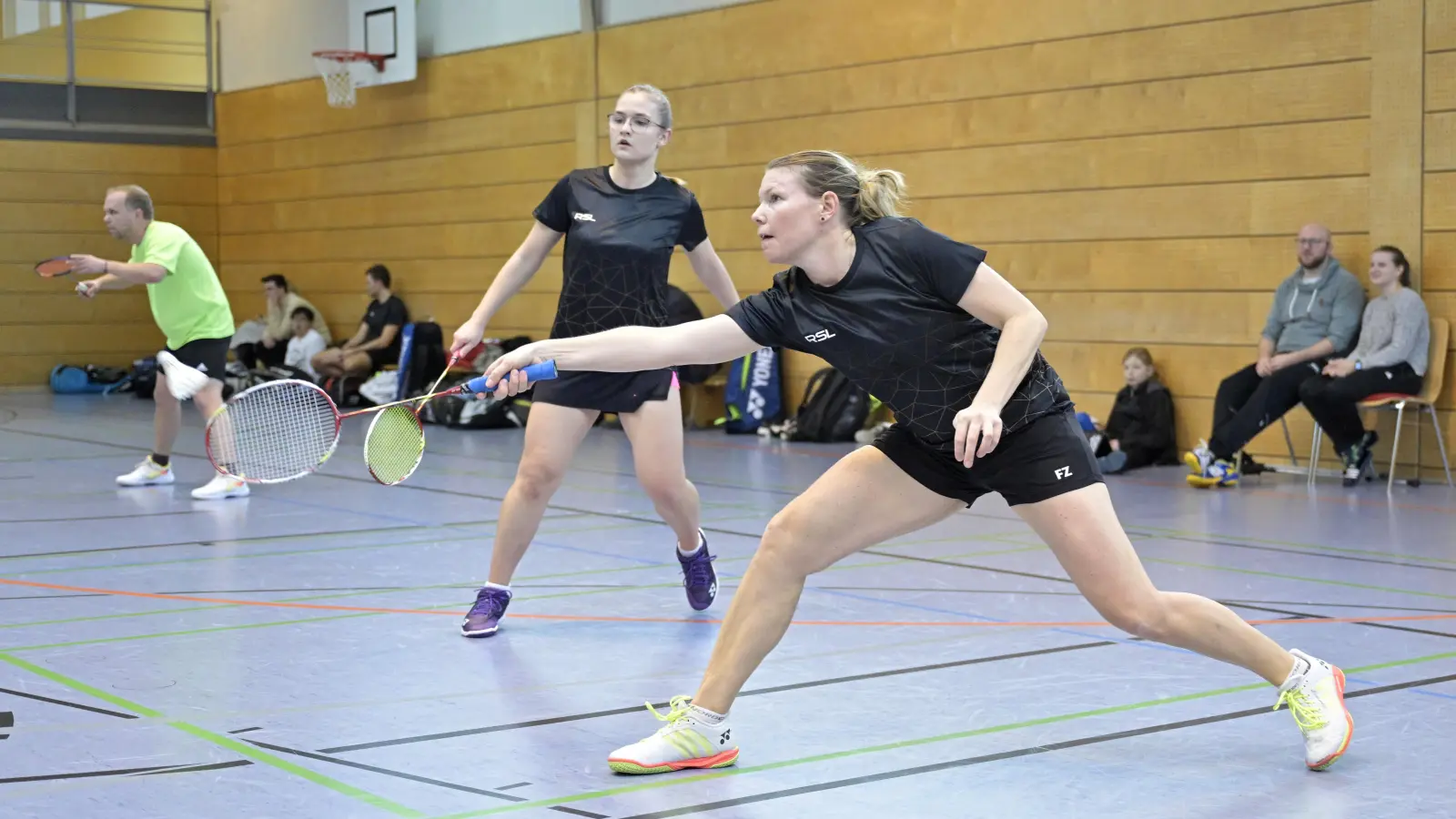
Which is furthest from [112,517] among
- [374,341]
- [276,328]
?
[276,328]

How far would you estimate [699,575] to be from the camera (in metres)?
5.80

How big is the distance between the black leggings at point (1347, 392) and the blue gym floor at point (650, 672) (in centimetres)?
97

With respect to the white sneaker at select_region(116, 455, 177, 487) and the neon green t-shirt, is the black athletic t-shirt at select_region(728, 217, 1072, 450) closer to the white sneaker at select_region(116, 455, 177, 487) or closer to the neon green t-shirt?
the neon green t-shirt

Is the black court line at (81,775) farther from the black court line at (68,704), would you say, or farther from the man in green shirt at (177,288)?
the man in green shirt at (177,288)

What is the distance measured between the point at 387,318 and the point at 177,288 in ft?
25.9

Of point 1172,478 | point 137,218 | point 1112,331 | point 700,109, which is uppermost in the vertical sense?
point 700,109

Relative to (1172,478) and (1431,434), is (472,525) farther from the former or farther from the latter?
(1431,434)

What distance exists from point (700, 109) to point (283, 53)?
743 centimetres

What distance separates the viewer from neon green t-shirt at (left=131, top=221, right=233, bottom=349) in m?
8.98

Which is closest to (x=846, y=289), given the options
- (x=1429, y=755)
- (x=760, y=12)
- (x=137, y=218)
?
(x=1429, y=755)

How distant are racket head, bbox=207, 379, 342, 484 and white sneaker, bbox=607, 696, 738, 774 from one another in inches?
62.4

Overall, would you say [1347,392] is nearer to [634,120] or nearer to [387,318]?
[634,120]

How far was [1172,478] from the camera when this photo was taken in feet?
33.9

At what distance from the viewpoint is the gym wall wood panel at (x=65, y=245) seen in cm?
1952
